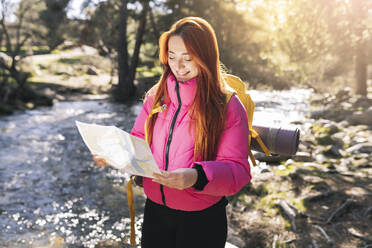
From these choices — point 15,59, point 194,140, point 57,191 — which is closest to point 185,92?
point 194,140

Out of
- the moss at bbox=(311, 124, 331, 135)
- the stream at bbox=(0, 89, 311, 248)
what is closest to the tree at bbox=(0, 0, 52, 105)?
the stream at bbox=(0, 89, 311, 248)

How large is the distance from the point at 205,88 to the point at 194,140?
10.3 inches

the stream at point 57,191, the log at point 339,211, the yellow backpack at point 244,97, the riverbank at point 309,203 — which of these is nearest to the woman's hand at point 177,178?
the yellow backpack at point 244,97

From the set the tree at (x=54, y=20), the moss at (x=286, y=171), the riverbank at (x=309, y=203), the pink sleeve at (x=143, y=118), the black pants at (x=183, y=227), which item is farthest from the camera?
the tree at (x=54, y=20)

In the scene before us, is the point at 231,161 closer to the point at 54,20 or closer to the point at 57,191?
the point at 57,191

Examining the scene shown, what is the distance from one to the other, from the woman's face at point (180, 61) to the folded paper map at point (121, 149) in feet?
1.51

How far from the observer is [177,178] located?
4.83ft

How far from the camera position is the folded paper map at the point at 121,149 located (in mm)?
1431

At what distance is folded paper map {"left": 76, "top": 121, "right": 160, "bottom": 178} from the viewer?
1.43 m

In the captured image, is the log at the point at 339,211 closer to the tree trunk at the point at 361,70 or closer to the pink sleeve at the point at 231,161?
the pink sleeve at the point at 231,161

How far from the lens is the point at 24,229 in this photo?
502cm

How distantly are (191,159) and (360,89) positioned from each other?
1723cm

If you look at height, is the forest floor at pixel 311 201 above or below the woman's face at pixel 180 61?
below

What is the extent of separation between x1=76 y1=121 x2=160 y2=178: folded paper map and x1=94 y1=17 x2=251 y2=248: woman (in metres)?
0.19
